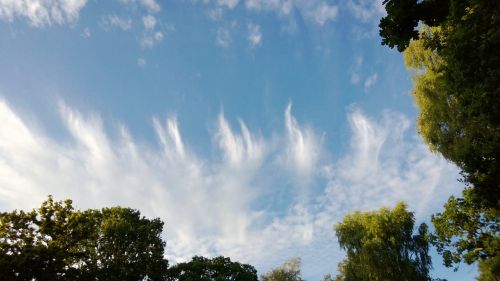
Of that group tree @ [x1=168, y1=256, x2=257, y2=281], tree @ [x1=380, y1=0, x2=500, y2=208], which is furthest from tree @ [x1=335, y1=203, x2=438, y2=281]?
tree @ [x1=380, y1=0, x2=500, y2=208]

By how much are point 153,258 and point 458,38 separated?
32.8 metres

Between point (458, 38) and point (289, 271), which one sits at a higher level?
point (289, 271)

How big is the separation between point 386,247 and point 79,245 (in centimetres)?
2684

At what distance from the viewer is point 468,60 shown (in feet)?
30.7

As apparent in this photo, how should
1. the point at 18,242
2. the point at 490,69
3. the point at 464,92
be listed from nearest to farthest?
the point at 490,69 < the point at 464,92 < the point at 18,242

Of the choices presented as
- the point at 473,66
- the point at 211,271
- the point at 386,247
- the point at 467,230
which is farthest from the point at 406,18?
the point at 211,271

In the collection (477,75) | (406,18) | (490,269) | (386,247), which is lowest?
(490,269)

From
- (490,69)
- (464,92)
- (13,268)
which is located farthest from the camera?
(13,268)

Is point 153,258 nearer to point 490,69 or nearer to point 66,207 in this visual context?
point 66,207

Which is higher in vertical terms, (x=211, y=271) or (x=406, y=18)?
(x=211, y=271)

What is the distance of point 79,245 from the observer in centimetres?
2822

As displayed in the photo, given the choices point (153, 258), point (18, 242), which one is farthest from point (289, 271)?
point (18, 242)

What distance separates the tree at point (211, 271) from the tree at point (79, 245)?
3464 millimetres

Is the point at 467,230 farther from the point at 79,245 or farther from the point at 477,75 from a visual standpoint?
the point at 79,245
